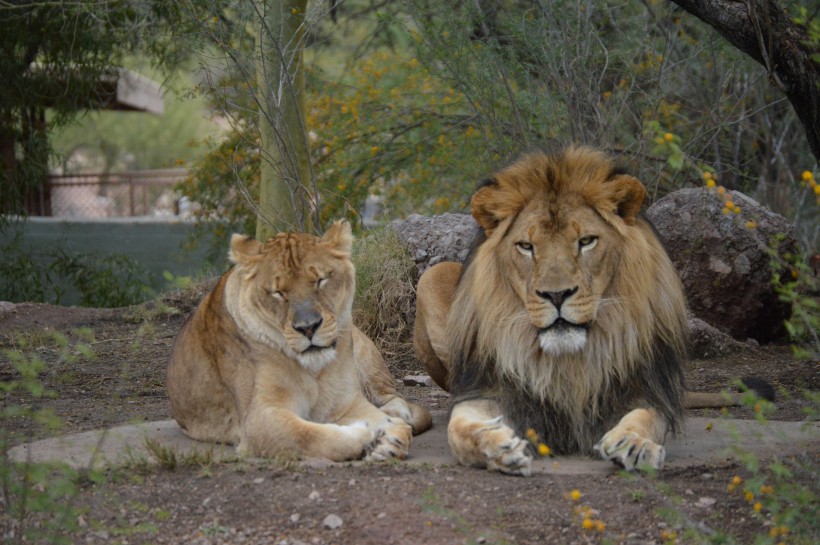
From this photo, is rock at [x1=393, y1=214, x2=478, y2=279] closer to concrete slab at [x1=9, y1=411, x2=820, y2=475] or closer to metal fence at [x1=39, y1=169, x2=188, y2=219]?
concrete slab at [x1=9, y1=411, x2=820, y2=475]

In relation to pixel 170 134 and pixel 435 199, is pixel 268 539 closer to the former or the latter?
pixel 435 199

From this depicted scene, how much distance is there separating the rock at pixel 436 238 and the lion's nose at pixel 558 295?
3.51m

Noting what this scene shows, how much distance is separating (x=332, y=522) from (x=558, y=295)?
4.03 feet

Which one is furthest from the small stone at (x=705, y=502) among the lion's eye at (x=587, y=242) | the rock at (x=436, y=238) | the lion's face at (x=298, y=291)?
the rock at (x=436, y=238)

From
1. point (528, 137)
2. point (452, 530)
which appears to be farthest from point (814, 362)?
point (452, 530)

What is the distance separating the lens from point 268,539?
3877 mm

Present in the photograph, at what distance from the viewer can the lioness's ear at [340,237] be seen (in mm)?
5090

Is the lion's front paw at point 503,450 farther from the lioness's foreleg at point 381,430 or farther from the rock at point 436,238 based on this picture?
the rock at point 436,238

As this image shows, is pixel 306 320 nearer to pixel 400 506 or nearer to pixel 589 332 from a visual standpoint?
pixel 400 506

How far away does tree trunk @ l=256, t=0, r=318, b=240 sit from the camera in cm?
860

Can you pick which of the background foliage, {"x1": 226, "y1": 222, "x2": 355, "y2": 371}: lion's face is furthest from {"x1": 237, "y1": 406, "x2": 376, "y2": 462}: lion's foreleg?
the background foliage

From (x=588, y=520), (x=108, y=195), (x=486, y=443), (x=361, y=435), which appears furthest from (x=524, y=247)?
(x=108, y=195)

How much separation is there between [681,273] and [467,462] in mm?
3770

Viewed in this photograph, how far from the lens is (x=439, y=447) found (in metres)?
5.19
